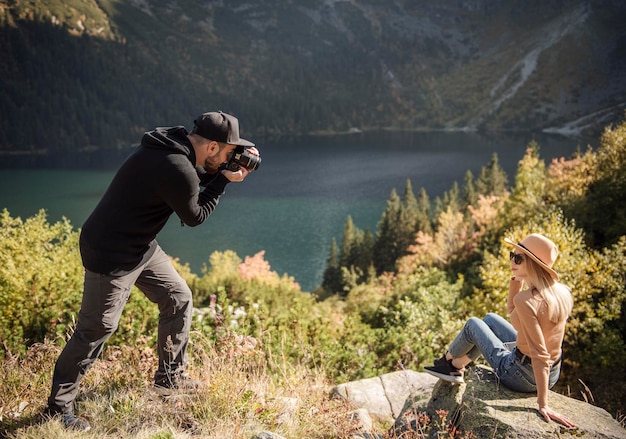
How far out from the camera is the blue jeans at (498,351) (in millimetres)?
4055

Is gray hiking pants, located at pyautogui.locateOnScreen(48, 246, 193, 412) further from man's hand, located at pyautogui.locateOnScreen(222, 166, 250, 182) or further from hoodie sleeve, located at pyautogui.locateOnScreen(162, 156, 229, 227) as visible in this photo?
man's hand, located at pyautogui.locateOnScreen(222, 166, 250, 182)

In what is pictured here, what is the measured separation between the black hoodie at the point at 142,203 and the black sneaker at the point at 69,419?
1.17m

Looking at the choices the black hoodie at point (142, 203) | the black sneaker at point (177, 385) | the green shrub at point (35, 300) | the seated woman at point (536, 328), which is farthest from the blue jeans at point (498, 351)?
→ the green shrub at point (35, 300)

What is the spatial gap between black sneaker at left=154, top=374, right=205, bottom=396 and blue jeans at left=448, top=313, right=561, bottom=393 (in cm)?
260

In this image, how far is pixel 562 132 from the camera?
170375 mm

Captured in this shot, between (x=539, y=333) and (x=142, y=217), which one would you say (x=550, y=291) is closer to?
(x=539, y=333)

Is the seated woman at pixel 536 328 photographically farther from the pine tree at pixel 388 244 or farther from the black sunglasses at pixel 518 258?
the pine tree at pixel 388 244

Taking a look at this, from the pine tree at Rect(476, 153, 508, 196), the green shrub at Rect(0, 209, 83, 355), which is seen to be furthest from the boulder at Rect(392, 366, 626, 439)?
the pine tree at Rect(476, 153, 508, 196)

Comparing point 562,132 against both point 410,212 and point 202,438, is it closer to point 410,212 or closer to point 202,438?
point 410,212

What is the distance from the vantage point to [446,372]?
4.61 metres

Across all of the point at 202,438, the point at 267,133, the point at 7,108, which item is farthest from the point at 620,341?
the point at 7,108

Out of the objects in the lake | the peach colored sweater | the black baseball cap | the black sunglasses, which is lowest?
the lake

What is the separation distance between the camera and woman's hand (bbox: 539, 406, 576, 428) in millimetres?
3678

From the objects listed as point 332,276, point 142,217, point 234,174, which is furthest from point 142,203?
point 332,276
